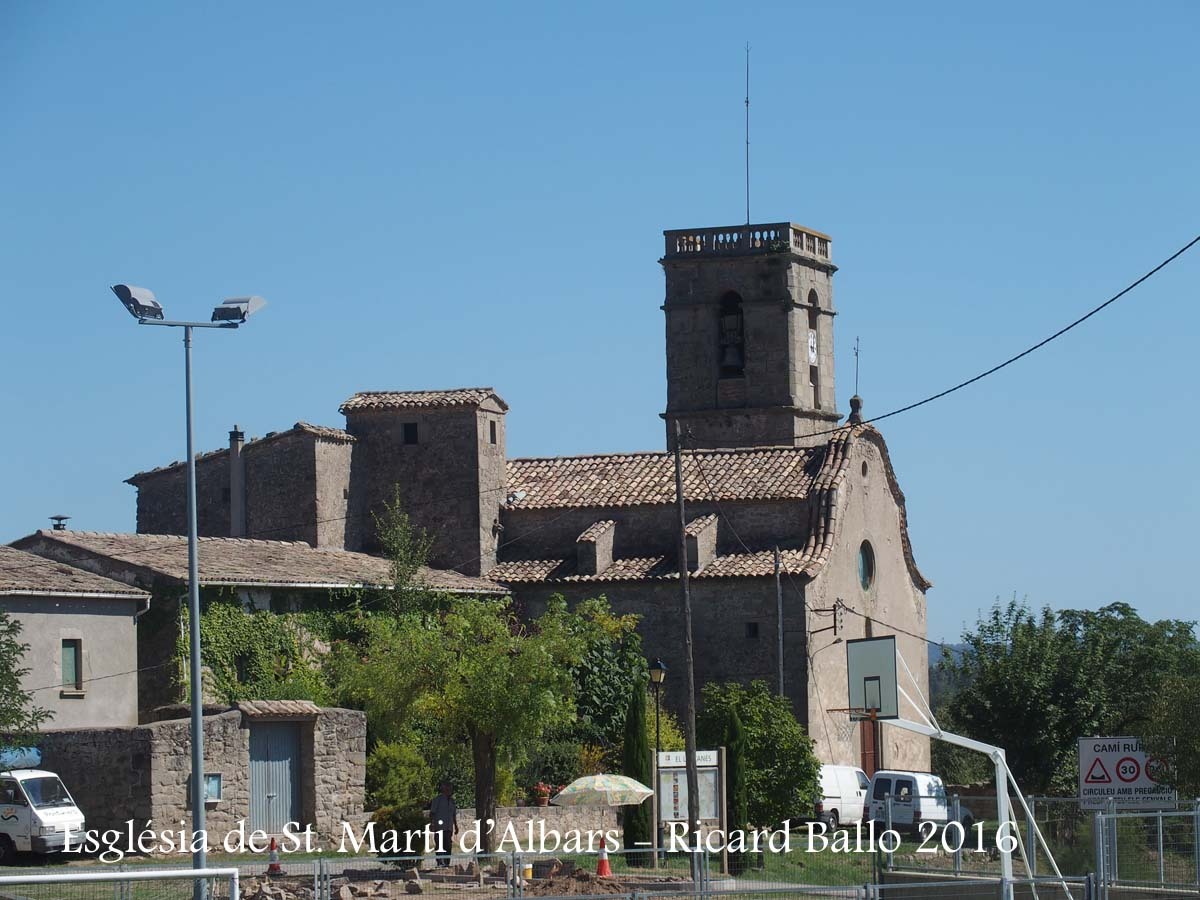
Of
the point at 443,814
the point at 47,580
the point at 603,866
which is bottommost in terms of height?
the point at 603,866

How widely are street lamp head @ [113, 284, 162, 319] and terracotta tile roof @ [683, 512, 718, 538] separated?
69.4 ft

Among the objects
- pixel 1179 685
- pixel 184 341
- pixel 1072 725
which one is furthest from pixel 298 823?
pixel 1072 725

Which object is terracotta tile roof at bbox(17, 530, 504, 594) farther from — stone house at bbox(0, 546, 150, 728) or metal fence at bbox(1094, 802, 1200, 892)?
metal fence at bbox(1094, 802, 1200, 892)

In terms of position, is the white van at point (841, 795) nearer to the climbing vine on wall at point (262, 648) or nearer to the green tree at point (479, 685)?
the green tree at point (479, 685)

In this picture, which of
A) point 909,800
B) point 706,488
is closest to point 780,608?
point 706,488

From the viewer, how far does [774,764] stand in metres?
39.6

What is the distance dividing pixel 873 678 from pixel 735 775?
9.43 meters

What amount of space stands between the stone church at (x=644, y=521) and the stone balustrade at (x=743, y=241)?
8648 millimetres

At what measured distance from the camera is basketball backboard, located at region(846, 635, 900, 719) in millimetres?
26969

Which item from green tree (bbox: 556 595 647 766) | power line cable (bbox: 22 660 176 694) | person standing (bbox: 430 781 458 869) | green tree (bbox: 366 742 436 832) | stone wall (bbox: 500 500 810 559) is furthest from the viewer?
stone wall (bbox: 500 500 810 559)

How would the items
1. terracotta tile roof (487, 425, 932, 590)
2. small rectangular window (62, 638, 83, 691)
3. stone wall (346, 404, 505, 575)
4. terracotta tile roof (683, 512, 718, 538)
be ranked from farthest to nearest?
stone wall (346, 404, 505, 575) → terracotta tile roof (487, 425, 932, 590) → terracotta tile roof (683, 512, 718, 538) → small rectangular window (62, 638, 83, 691)

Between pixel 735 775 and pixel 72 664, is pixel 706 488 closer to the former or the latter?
pixel 735 775

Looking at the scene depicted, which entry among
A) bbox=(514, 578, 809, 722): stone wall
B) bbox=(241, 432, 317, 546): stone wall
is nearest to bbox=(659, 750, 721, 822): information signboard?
bbox=(514, 578, 809, 722): stone wall

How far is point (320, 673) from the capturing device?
41.5m
